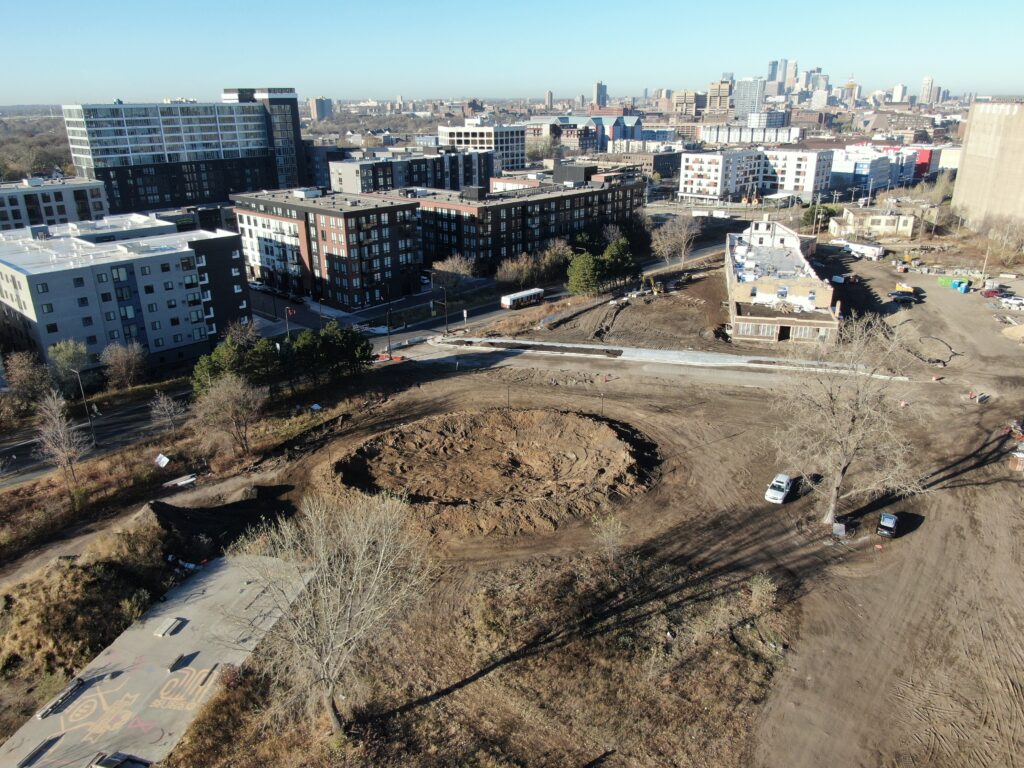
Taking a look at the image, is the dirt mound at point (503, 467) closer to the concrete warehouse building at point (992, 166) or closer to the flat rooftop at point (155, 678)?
the flat rooftop at point (155, 678)

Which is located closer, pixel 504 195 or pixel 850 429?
pixel 850 429

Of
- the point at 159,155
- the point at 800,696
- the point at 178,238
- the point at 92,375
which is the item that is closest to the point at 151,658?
the point at 800,696

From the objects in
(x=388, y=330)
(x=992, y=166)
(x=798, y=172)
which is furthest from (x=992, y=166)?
(x=388, y=330)

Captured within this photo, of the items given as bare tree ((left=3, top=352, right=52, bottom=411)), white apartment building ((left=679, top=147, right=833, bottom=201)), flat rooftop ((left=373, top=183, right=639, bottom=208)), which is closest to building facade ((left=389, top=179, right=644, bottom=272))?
flat rooftop ((left=373, top=183, right=639, bottom=208))

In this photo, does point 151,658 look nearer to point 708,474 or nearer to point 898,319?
point 708,474

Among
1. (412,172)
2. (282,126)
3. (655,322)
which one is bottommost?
A: (655,322)

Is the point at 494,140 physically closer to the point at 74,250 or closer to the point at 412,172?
the point at 412,172
